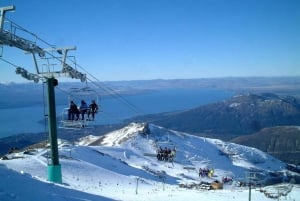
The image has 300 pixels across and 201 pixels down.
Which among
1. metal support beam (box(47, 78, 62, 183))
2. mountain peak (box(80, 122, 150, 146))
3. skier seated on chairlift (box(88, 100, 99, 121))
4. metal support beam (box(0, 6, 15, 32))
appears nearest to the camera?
metal support beam (box(0, 6, 15, 32))

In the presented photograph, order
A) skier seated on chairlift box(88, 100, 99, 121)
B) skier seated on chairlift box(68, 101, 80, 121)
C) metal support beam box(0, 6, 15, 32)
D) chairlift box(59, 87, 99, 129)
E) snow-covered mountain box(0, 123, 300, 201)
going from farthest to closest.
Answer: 1. skier seated on chairlift box(88, 100, 99, 121)
2. skier seated on chairlift box(68, 101, 80, 121)
3. chairlift box(59, 87, 99, 129)
4. snow-covered mountain box(0, 123, 300, 201)
5. metal support beam box(0, 6, 15, 32)

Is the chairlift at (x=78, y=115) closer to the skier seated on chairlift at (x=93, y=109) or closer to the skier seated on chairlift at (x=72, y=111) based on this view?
the skier seated on chairlift at (x=72, y=111)

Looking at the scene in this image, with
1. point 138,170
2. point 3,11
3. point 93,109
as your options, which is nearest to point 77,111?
point 93,109

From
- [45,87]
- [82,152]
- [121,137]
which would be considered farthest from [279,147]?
[45,87]

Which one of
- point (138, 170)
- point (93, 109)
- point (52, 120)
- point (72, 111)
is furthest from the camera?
point (138, 170)

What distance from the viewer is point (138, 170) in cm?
4978

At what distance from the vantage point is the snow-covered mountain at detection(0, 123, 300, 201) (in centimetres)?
1806

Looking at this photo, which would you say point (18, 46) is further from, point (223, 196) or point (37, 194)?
point (223, 196)

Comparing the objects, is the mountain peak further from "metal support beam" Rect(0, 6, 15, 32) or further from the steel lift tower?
"metal support beam" Rect(0, 6, 15, 32)

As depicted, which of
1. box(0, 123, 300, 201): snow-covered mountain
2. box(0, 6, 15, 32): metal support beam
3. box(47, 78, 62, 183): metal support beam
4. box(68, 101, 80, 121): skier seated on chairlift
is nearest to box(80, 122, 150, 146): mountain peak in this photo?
box(0, 123, 300, 201): snow-covered mountain

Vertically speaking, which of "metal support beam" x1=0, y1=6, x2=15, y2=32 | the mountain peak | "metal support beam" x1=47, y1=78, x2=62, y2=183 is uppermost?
"metal support beam" x1=0, y1=6, x2=15, y2=32

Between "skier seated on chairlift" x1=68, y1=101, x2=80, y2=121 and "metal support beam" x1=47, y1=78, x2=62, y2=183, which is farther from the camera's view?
"skier seated on chairlift" x1=68, y1=101, x2=80, y2=121

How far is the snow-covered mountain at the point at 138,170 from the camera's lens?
59.3ft

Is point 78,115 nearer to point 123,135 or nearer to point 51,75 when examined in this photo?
point 51,75
